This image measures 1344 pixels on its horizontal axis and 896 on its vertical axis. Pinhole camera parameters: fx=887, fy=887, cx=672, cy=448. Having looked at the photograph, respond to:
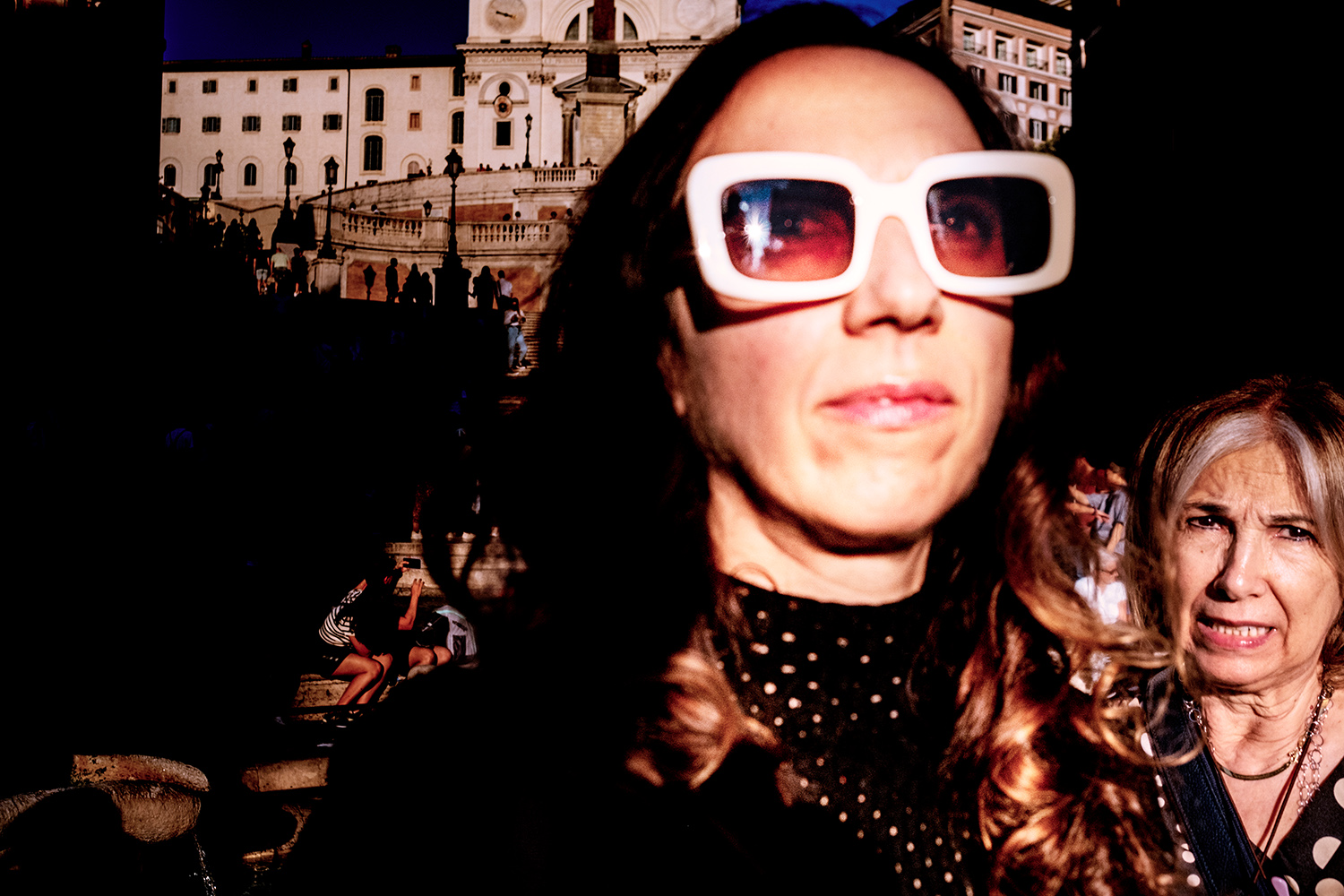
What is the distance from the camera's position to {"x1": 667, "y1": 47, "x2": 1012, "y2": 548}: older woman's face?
1161 mm

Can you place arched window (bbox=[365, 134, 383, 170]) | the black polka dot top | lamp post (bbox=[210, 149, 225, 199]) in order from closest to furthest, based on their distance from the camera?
the black polka dot top
lamp post (bbox=[210, 149, 225, 199])
arched window (bbox=[365, 134, 383, 170])

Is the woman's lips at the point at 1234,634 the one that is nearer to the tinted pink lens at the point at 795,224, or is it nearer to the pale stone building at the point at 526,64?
the tinted pink lens at the point at 795,224

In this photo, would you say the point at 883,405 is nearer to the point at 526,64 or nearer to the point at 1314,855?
the point at 1314,855

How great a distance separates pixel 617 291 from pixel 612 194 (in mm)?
179

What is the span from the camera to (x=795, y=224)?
1.17 meters

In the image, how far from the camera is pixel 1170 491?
2488 mm

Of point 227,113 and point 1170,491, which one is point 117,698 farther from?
point 227,113

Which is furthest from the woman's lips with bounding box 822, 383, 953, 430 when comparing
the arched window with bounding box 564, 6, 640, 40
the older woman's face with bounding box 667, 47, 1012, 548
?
the arched window with bounding box 564, 6, 640, 40

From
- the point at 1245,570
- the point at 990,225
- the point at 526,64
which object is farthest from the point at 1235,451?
A: the point at 526,64

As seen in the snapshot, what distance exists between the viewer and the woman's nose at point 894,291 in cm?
114

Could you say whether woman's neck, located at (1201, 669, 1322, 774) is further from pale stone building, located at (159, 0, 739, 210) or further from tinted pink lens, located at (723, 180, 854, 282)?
pale stone building, located at (159, 0, 739, 210)

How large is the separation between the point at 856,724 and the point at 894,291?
2.01ft

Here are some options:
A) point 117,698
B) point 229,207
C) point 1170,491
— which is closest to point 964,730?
point 1170,491

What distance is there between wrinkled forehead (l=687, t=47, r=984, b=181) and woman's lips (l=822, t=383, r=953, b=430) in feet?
0.97
